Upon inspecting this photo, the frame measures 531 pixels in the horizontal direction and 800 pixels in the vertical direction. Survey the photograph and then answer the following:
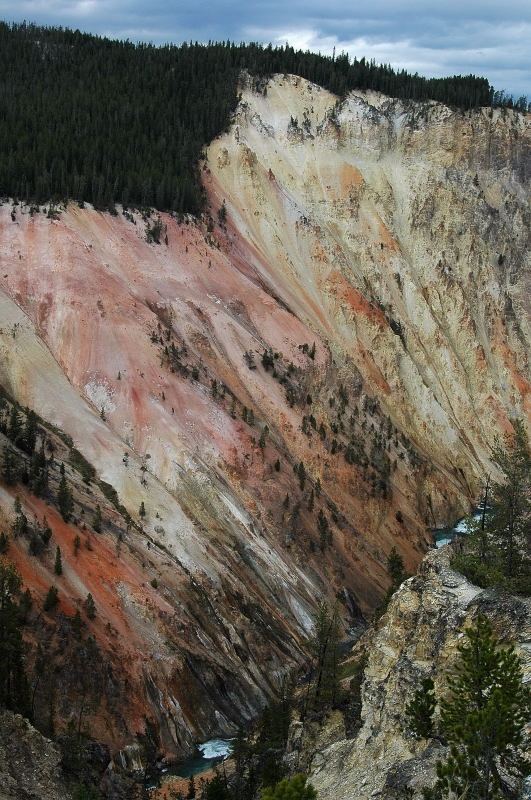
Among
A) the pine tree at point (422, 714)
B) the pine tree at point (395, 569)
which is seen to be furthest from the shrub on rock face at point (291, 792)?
the pine tree at point (395, 569)

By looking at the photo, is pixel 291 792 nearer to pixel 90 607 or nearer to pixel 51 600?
pixel 51 600

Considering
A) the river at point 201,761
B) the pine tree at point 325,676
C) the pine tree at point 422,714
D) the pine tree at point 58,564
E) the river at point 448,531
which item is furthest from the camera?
the river at point 448,531

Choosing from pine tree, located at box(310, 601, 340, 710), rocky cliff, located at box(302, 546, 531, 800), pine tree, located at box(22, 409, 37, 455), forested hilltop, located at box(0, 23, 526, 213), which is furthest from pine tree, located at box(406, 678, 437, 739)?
forested hilltop, located at box(0, 23, 526, 213)

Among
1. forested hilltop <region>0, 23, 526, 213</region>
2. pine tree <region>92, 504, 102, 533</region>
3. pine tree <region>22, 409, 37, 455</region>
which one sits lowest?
pine tree <region>92, 504, 102, 533</region>

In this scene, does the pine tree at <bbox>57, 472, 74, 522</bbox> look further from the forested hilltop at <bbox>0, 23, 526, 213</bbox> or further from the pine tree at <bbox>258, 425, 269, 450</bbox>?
the forested hilltop at <bbox>0, 23, 526, 213</bbox>

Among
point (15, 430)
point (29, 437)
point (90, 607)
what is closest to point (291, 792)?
point (90, 607)

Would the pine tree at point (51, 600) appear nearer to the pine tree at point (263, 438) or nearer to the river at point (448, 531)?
the pine tree at point (263, 438)
